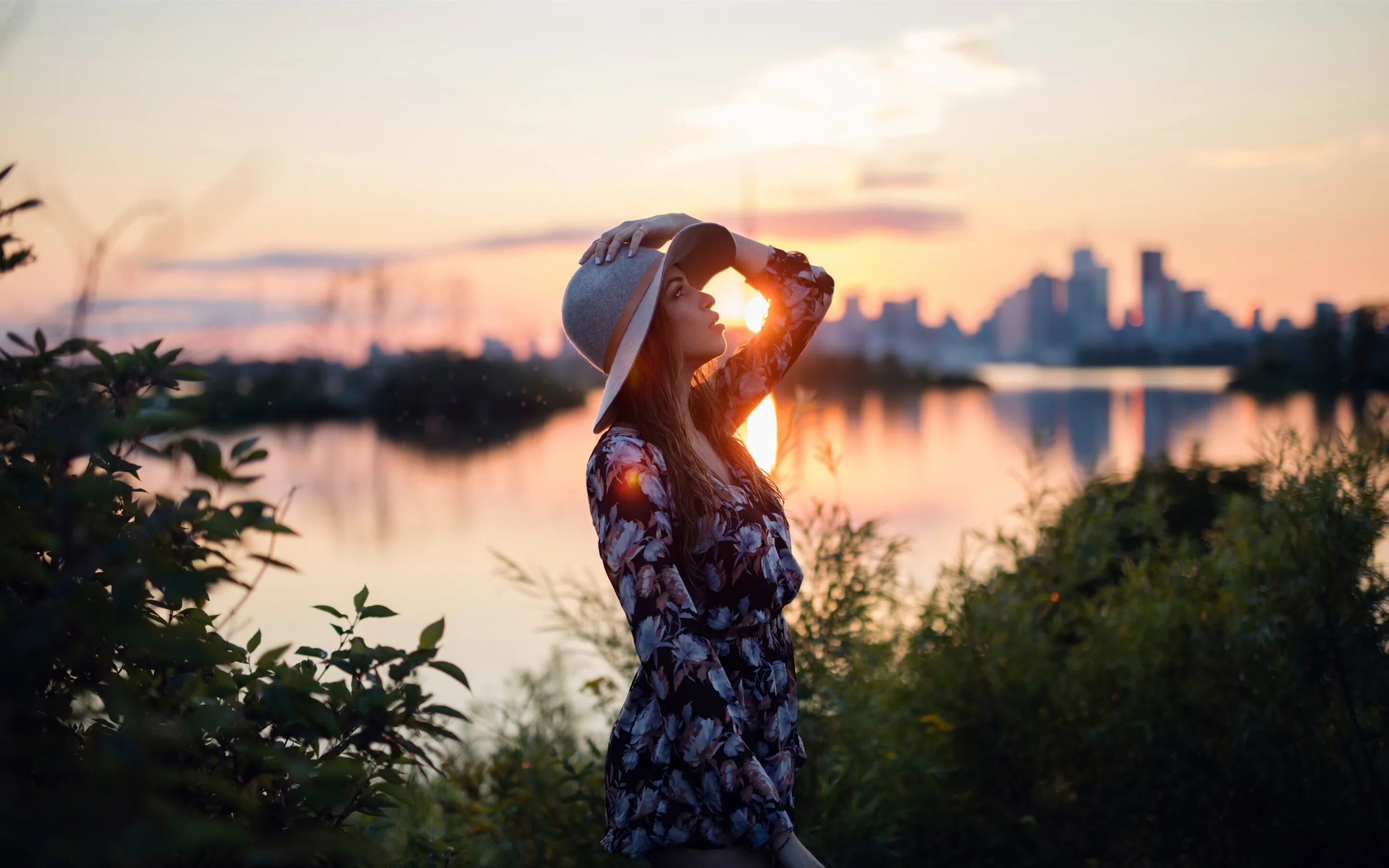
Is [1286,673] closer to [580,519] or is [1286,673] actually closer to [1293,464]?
[1293,464]

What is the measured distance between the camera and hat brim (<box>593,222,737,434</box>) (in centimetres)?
185

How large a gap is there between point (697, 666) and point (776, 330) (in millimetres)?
1088

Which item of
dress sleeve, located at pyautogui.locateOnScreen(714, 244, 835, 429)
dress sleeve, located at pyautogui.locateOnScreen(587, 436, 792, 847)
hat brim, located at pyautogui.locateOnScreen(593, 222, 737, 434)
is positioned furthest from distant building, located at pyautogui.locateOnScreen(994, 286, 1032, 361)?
dress sleeve, located at pyautogui.locateOnScreen(587, 436, 792, 847)

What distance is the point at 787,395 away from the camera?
3996 mm

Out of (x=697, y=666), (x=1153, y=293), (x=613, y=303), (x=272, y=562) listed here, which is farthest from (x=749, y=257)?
(x=1153, y=293)

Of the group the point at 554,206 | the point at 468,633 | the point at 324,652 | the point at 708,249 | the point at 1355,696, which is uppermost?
the point at 554,206

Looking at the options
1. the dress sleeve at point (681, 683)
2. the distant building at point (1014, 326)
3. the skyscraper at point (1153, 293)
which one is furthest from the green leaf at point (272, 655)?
the distant building at point (1014, 326)

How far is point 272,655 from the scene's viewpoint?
1.24 metres

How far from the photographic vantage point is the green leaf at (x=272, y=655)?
122 centimetres

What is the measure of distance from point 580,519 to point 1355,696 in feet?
13.8

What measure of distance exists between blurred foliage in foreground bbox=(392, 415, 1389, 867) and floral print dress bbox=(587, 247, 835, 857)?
1.36m

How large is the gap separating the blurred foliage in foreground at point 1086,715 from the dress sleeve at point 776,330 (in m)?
1.22

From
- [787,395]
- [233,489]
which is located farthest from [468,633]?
[233,489]

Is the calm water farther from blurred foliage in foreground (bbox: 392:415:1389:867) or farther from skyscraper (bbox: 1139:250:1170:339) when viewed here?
skyscraper (bbox: 1139:250:1170:339)
